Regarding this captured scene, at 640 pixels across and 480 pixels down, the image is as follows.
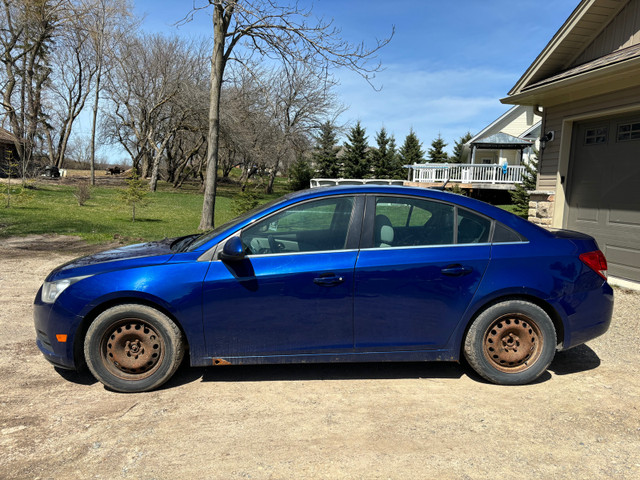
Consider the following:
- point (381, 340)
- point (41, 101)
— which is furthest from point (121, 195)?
point (41, 101)

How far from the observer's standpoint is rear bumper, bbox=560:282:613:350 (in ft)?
12.2

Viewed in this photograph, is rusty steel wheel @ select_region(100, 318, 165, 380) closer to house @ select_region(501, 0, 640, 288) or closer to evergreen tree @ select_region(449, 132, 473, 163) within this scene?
house @ select_region(501, 0, 640, 288)

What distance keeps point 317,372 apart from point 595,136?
23.1 feet

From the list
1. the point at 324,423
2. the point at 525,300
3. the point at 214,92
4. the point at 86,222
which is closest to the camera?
the point at 324,423

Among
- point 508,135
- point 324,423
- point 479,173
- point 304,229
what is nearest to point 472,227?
point 304,229

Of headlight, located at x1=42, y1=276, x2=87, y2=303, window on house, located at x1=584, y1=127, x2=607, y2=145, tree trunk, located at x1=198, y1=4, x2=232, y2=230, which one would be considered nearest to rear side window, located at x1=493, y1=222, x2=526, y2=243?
headlight, located at x1=42, y1=276, x2=87, y2=303

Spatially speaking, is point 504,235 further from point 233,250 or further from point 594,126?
point 594,126

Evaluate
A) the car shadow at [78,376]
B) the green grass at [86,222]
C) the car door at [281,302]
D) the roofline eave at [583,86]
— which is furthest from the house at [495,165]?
the car shadow at [78,376]

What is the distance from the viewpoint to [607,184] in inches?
300

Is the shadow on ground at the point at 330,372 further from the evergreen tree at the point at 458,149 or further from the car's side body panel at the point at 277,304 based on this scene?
the evergreen tree at the point at 458,149

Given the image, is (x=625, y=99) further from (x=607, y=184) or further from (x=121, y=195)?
(x=121, y=195)

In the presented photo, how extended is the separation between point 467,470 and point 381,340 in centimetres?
118

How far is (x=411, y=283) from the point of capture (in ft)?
11.6

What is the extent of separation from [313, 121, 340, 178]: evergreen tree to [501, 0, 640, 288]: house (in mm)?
37075
